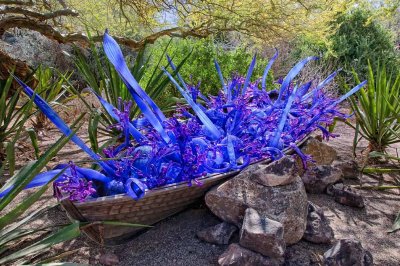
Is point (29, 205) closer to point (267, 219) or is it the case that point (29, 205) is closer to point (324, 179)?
point (267, 219)

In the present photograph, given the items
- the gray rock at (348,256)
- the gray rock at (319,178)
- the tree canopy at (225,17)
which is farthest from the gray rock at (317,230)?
the tree canopy at (225,17)

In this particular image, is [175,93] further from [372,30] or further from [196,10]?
[372,30]

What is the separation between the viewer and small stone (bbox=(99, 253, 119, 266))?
1.64 metres

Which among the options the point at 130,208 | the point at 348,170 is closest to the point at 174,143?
the point at 130,208

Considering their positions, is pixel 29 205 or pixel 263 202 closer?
pixel 29 205

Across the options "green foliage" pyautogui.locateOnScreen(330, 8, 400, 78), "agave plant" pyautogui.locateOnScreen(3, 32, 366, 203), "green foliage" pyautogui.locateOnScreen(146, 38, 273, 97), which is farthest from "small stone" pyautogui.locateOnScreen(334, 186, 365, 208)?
"green foliage" pyautogui.locateOnScreen(330, 8, 400, 78)

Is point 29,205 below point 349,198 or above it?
above

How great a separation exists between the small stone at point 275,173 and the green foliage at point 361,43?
246 inches

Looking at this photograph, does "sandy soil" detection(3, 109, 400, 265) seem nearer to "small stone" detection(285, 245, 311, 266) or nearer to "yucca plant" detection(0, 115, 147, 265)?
"small stone" detection(285, 245, 311, 266)

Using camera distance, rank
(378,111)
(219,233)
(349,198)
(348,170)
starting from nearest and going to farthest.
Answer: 1. (219,233)
2. (349,198)
3. (348,170)
4. (378,111)

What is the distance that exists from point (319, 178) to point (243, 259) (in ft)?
3.67

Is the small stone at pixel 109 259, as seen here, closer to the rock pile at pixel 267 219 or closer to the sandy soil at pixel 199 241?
the sandy soil at pixel 199 241

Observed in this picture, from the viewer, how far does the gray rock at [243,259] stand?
155 cm

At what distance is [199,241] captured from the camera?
71.2 inches
